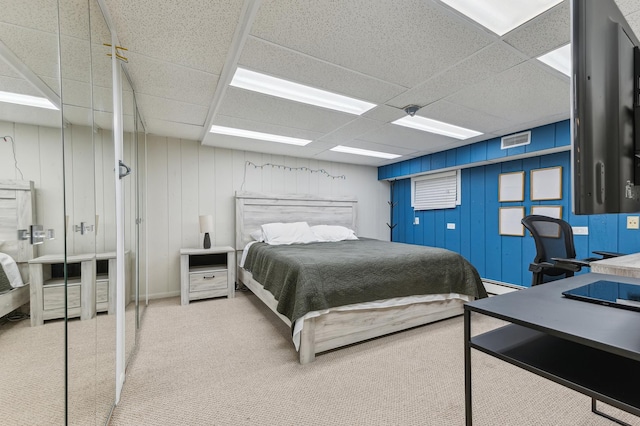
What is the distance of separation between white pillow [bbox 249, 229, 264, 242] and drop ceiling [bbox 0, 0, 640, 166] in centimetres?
153

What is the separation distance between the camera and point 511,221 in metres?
3.55

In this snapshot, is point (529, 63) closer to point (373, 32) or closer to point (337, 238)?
point (373, 32)

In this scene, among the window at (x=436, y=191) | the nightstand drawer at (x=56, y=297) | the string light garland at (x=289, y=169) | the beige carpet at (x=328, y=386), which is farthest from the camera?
the window at (x=436, y=191)

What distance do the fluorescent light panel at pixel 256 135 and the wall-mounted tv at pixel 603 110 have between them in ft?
10.1

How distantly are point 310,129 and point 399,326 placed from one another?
90.0 inches

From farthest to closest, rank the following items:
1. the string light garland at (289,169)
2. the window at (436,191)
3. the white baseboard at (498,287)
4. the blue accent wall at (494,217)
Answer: the window at (436,191)
the string light garland at (289,169)
the white baseboard at (498,287)
the blue accent wall at (494,217)

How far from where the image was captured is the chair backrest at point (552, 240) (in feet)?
7.52

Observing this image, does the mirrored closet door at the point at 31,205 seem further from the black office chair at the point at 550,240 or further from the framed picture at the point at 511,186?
the framed picture at the point at 511,186

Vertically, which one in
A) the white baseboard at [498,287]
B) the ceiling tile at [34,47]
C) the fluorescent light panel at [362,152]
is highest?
the fluorescent light panel at [362,152]

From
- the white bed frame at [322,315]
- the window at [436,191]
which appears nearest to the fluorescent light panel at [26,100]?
the white bed frame at [322,315]

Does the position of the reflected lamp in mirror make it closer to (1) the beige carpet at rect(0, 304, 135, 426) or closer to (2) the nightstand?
(2) the nightstand

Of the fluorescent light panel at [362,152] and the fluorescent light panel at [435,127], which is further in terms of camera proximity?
the fluorescent light panel at [362,152]

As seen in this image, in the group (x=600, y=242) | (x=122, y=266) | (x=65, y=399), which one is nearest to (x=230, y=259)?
(x=122, y=266)

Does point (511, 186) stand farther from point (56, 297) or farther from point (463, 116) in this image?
point (56, 297)
